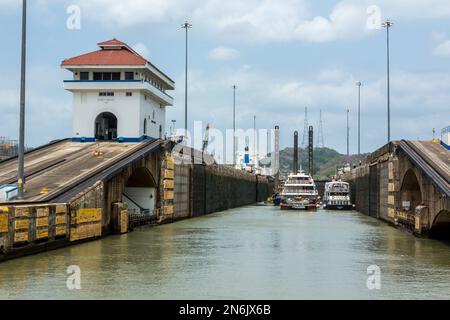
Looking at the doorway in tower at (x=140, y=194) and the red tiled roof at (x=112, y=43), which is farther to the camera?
the red tiled roof at (x=112, y=43)

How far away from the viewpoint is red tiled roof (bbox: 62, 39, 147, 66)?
57.1m

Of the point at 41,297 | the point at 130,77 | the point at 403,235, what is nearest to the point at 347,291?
the point at 41,297

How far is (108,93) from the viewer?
57.0 m

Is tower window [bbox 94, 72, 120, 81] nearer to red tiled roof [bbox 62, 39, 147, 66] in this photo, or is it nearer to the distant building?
the distant building

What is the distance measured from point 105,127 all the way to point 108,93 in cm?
355

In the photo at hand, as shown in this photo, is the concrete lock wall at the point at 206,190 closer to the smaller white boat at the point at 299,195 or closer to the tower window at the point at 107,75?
the smaller white boat at the point at 299,195

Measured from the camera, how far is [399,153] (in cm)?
4628

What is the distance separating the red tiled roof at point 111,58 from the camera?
5709 cm

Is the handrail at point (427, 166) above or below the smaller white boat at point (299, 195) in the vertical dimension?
above

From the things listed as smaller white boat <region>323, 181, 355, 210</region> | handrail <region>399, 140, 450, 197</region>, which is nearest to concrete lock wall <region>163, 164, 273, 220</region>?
smaller white boat <region>323, 181, 355, 210</region>

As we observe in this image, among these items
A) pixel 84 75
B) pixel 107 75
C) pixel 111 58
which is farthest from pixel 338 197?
pixel 84 75

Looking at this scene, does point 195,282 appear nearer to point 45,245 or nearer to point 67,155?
point 45,245

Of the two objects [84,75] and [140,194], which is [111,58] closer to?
[84,75]

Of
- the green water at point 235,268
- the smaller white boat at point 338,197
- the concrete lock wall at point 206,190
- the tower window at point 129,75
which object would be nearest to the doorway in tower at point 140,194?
the concrete lock wall at point 206,190
